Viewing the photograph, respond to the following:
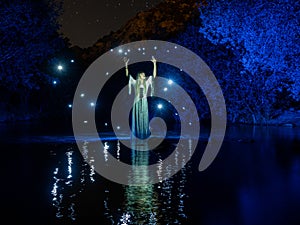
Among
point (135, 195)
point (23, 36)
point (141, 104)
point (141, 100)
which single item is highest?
point (23, 36)

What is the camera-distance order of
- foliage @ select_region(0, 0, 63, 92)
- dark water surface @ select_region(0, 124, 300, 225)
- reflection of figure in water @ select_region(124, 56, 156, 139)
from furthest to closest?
1. foliage @ select_region(0, 0, 63, 92)
2. reflection of figure in water @ select_region(124, 56, 156, 139)
3. dark water surface @ select_region(0, 124, 300, 225)

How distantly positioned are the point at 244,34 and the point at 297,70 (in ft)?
12.9

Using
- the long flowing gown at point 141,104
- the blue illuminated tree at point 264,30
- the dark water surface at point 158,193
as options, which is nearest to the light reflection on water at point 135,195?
the dark water surface at point 158,193

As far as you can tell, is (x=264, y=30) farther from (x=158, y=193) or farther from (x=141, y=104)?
(x=158, y=193)

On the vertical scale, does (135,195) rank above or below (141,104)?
below

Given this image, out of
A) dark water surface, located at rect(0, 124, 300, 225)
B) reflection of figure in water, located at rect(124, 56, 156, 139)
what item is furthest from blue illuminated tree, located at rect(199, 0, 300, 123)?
dark water surface, located at rect(0, 124, 300, 225)

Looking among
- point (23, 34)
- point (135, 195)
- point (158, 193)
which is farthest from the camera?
point (23, 34)

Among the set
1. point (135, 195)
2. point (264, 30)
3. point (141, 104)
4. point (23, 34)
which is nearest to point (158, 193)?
point (135, 195)

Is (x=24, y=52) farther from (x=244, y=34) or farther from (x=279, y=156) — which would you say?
(x=279, y=156)

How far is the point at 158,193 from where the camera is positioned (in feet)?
37.9

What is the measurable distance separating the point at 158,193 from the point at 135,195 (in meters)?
0.65

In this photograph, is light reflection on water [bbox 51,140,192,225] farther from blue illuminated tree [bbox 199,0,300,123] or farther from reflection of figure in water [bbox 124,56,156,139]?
blue illuminated tree [bbox 199,0,300,123]

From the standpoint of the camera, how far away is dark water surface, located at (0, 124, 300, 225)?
30.1ft

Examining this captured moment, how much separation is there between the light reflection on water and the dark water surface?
0.8 inches
